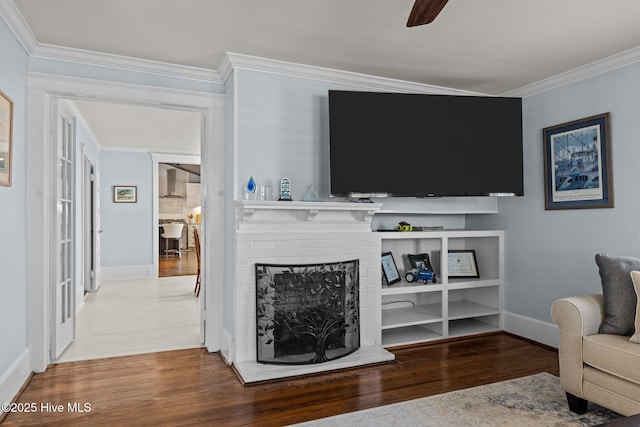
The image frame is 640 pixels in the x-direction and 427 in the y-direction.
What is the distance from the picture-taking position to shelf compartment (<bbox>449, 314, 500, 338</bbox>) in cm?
397

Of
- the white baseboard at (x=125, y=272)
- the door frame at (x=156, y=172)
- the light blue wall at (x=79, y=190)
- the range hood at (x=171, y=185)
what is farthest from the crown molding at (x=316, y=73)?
the range hood at (x=171, y=185)

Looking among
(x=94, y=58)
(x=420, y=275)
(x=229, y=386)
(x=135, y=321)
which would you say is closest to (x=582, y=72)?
(x=420, y=275)

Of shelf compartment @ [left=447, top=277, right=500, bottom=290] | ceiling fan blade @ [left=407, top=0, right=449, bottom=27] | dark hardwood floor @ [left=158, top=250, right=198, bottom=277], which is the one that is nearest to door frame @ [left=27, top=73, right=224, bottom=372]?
ceiling fan blade @ [left=407, top=0, right=449, bottom=27]

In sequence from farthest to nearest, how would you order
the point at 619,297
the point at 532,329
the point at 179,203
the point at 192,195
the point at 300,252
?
the point at 192,195, the point at 179,203, the point at 532,329, the point at 300,252, the point at 619,297

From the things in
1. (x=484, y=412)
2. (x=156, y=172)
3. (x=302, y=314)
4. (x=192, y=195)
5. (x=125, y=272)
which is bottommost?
(x=484, y=412)

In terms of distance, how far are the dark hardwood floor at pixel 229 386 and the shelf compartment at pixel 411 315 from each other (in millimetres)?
237

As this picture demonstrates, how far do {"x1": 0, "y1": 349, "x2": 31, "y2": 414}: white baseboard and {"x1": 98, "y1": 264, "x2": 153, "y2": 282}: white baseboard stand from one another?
4640 mm

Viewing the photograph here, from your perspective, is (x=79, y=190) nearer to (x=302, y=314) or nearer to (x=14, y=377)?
(x=14, y=377)

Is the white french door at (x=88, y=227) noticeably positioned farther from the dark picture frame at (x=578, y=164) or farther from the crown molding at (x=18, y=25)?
the dark picture frame at (x=578, y=164)

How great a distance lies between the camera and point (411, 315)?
3.88 meters

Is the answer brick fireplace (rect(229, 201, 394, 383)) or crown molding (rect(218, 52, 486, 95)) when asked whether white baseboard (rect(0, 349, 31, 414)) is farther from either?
crown molding (rect(218, 52, 486, 95))

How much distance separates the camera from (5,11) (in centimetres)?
239

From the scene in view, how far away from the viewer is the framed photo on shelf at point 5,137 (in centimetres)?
243

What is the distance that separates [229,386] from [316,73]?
2.44 m
